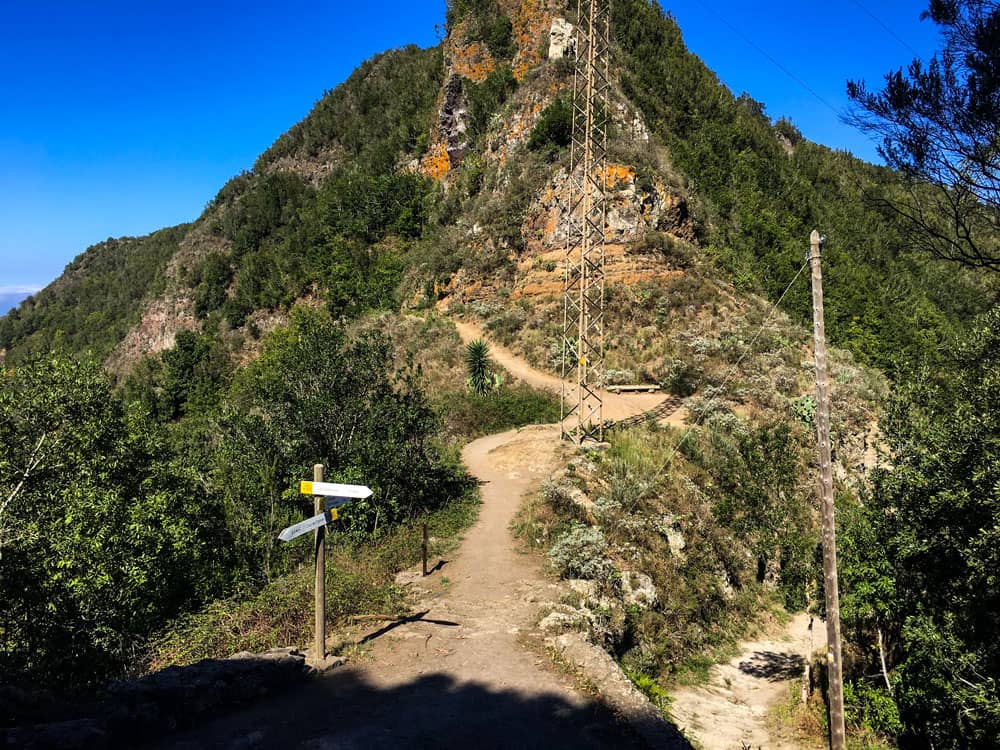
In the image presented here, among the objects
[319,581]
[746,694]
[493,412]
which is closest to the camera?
[319,581]

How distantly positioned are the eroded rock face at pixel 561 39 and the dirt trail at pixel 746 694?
4038 cm

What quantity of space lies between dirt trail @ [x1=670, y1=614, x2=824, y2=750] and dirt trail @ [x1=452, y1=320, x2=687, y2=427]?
28.7ft

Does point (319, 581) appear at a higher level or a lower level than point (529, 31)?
lower

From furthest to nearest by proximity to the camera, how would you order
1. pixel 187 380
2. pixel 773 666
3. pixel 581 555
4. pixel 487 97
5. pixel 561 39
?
pixel 187 380 → pixel 487 97 → pixel 561 39 → pixel 773 666 → pixel 581 555

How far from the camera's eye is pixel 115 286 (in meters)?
103

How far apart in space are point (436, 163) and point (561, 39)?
1405 cm

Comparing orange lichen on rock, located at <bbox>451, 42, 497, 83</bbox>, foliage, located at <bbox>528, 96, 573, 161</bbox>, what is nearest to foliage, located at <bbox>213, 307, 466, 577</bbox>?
foliage, located at <bbox>528, 96, 573, 161</bbox>

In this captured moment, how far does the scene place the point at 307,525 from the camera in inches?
243

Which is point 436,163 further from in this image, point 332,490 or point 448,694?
point 448,694

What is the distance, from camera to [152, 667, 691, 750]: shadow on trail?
5.09 metres

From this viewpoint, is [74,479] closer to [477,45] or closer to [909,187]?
[909,187]

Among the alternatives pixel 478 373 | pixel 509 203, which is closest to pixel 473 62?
pixel 509 203

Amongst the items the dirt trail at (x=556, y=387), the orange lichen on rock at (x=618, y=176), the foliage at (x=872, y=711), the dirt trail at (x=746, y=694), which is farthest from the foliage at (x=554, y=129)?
the foliage at (x=872, y=711)

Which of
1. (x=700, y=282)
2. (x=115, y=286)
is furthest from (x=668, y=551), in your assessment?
(x=115, y=286)
